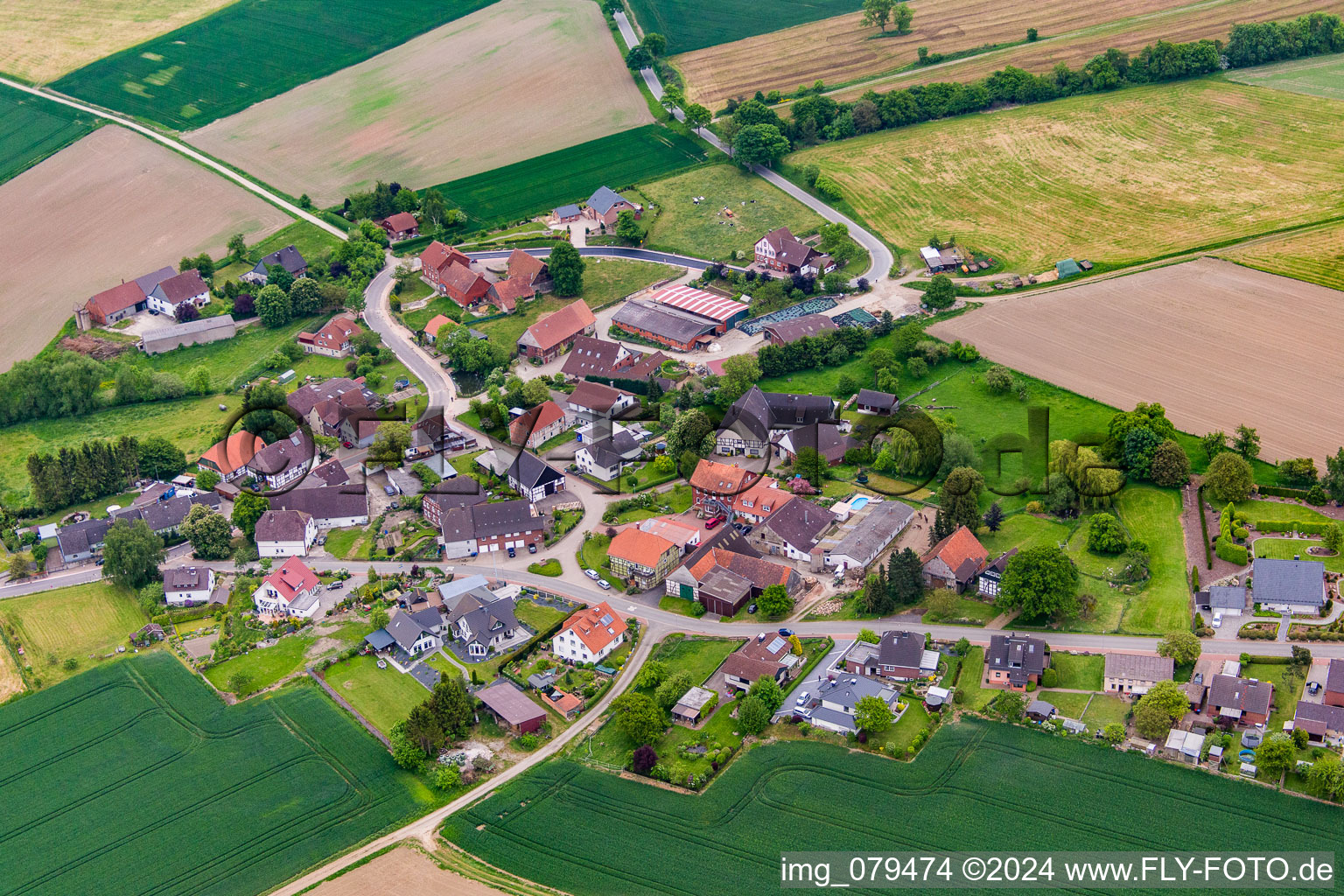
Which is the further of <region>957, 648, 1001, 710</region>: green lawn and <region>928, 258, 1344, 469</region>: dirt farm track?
<region>928, 258, 1344, 469</region>: dirt farm track

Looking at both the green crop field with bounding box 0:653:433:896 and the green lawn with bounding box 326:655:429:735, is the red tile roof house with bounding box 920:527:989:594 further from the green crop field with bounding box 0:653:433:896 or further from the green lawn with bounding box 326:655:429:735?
the green crop field with bounding box 0:653:433:896

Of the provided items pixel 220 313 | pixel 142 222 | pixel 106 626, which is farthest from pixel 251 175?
pixel 106 626

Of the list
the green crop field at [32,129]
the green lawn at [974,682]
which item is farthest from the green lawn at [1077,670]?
the green crop field at [32,129]

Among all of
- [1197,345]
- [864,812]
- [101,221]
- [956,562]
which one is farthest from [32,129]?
[864,812]

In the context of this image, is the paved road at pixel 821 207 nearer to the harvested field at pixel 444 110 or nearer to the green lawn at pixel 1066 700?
the harvested field at pixel 444 110

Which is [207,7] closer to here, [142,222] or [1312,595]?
[142,222]

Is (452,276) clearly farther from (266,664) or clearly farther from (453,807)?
(453,807)

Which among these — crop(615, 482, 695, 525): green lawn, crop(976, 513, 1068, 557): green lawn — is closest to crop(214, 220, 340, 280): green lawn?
crop(615, 482, 695, 525): green lawn

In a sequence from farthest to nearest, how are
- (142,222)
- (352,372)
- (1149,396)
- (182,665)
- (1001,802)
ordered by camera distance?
(142,222)
(352,372)
(1149,396)
(182,665)
(1001,802)
